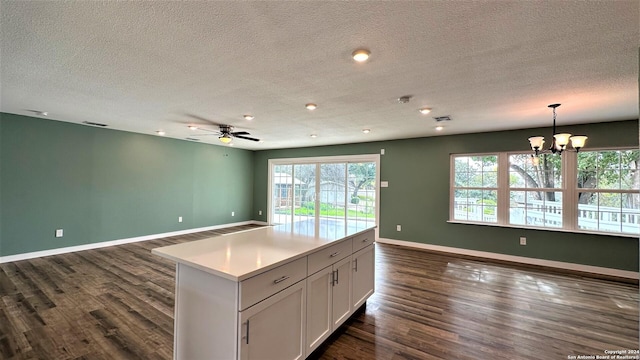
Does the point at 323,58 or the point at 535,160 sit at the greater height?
the point at 323,58

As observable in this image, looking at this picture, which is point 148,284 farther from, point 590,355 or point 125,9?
point 590,355

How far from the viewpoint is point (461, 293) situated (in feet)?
10.2

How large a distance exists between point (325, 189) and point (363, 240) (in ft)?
14.0

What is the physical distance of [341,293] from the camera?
2.23 m

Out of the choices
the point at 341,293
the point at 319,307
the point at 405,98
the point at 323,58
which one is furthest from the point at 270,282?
the point at 405,98

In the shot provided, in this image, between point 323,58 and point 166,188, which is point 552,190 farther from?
point 166,188

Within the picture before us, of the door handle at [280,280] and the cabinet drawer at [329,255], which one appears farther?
the cabinet drawer at [329,255]

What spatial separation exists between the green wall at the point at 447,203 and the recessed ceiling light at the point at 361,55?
12.7 feet

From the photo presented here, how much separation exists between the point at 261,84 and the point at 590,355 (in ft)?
11.9

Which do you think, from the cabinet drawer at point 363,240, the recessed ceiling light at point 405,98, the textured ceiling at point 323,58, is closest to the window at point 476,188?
the textured ceiling at point 323,58

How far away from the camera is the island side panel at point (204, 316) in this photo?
139 cm

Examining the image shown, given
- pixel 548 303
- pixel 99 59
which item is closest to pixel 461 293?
pixel 548 303

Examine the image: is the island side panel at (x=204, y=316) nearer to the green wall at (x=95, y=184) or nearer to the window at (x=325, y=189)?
the window at (x=325, y=189)

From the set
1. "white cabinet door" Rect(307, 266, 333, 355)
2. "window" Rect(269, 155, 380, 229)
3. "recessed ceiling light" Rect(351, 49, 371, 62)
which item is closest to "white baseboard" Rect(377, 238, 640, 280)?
"window" Rect(269, 155, 380, 229)
